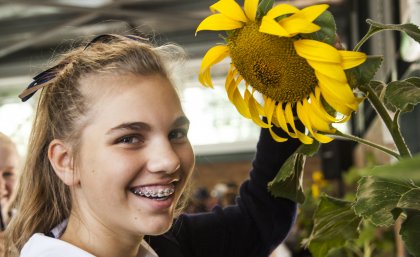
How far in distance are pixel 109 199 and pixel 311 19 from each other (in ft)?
1.79

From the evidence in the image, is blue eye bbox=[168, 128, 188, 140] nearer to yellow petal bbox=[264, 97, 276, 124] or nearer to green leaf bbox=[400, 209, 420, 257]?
yellow petal bbox=[264, 97, 276, 124]

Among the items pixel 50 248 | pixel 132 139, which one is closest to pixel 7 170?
pixel 50 248

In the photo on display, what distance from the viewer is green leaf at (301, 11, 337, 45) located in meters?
0.74

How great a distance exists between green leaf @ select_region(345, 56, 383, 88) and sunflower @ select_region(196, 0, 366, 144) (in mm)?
22

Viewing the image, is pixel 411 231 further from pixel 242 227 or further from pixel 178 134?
pixel 242 227

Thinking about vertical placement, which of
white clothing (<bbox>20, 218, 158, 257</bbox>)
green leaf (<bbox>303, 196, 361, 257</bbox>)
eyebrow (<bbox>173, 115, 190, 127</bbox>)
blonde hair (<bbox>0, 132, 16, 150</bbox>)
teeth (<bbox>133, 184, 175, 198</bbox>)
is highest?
eyebrow (<bbox>173, 115, 190, 127</bbox>)

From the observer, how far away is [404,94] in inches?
30.8

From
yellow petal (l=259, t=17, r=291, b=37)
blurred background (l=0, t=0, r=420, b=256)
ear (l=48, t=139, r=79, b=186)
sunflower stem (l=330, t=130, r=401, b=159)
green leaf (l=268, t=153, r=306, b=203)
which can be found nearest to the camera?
yellow petal (l=259, t=17, r=291, b=37)

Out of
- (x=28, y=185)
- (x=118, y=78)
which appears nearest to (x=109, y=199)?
(x=118, y=78)

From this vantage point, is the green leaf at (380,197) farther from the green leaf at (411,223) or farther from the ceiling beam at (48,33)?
the ceiling beam at (48,33)

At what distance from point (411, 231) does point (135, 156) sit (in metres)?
A: 0.49

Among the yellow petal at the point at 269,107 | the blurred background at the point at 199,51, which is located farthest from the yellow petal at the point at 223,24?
the blurred background at the point at 199,51

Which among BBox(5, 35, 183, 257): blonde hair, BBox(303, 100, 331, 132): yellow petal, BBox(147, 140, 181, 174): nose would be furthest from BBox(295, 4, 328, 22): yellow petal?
BBox(5, 35, 183, 257): blonde hair

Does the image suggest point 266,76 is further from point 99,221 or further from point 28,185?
point 28,185
